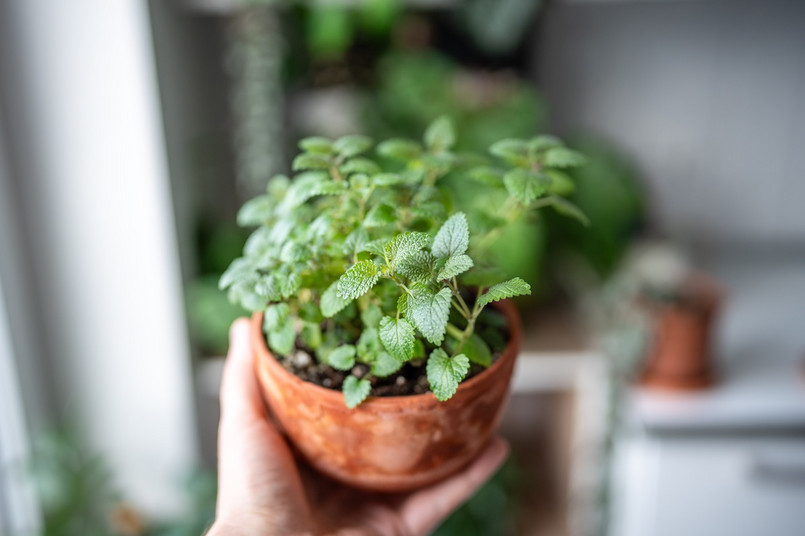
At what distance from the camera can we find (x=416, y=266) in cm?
54

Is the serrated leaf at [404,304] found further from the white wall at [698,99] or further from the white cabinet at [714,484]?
the white wall at [698,99]

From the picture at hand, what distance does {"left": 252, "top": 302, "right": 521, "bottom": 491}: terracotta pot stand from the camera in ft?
2.02

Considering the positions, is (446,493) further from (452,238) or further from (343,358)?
(452,238)

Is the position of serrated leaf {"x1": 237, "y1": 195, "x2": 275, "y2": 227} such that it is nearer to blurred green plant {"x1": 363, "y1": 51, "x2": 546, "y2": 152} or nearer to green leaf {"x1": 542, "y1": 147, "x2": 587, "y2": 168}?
green leaf {"x1": 542, "y1": 147, "x2": 587, "y2": 168}

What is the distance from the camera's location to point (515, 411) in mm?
1863

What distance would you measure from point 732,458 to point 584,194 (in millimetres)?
Result: 616

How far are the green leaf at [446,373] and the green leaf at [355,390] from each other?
0.07 metres

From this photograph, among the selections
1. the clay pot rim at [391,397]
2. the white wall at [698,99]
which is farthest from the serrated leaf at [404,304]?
the white wall at [698,99]

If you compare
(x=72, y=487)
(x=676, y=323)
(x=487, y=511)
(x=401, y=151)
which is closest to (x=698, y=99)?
(x=676, y=323)

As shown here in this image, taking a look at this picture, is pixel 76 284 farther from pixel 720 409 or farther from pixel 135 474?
pixel 720 409

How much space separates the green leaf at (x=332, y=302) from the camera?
59 centimetres

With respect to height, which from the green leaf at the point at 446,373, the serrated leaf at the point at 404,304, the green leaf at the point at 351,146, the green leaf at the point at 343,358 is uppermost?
the green leaf at the point at 351,146

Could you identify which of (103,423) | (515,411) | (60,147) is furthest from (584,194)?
(103,423)

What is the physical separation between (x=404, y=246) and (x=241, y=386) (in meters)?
0.32
